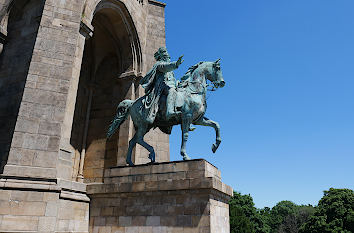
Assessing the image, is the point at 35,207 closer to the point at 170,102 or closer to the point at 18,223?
the point at 18,223

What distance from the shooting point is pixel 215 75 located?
9.22 meters

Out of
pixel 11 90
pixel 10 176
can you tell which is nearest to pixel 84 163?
pixel 11 90

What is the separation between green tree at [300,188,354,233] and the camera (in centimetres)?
2944

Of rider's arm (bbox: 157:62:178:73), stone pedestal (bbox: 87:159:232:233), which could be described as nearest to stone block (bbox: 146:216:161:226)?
stone pedestal (bbox: 87:159:232:233)

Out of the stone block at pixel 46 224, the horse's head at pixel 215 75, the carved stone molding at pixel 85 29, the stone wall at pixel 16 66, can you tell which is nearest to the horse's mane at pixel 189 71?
the horse's head at pixel 215 75

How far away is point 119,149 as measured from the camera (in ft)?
42.0

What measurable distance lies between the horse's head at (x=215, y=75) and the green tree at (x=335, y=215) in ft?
90.2

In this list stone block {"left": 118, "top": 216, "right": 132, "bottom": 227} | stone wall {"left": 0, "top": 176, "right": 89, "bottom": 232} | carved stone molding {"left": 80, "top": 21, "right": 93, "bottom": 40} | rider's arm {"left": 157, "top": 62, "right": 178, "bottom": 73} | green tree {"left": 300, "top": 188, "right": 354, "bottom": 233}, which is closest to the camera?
stone wall {"left": 0, "top": 176, "right": 89, "bottom": 232}

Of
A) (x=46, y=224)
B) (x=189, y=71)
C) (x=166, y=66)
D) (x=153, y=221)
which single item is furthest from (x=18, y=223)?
(x=189, y=71)

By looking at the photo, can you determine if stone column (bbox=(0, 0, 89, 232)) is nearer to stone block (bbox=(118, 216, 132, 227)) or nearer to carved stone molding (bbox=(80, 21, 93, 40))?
carved stone molding (bbox=(80, 21, 93, 40))

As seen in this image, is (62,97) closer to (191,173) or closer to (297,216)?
(191,173)

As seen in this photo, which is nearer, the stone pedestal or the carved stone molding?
the stone pedestal

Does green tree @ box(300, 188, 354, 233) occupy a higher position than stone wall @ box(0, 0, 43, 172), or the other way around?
stone wall @ box(0, 0, 43, 172)

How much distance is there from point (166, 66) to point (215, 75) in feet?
5.49
